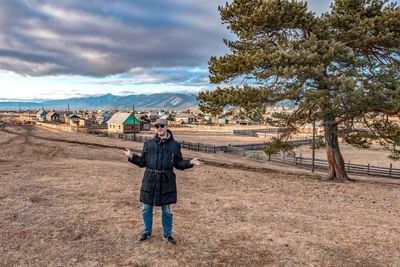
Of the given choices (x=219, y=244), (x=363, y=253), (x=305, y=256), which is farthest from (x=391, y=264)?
(x=219, y=244)

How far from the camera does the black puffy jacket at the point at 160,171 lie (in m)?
4.80

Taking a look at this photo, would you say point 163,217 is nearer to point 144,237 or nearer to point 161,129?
point 144,237

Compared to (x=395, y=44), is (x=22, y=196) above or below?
below

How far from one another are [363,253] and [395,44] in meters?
12.9

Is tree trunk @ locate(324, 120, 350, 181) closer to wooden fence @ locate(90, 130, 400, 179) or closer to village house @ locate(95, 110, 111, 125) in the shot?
wooden fence @ locate(90, 130, 400, 179)

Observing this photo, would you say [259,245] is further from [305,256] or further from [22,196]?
[22,196]

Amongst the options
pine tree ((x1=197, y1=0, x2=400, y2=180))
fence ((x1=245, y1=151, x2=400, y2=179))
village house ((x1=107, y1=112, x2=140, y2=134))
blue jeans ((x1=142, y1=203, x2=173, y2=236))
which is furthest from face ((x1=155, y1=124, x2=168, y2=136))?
village house ((x1=107, y1=112, x2=140, y2=134))

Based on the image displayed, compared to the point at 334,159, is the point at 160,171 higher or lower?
higher

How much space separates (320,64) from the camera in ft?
40.9

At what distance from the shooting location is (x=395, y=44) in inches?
515

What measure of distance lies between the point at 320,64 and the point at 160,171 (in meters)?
11.2

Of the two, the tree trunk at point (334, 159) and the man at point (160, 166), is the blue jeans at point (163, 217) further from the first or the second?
the tree trunk at point (334, 159)

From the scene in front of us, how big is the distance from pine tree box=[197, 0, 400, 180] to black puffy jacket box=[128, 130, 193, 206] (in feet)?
29.2

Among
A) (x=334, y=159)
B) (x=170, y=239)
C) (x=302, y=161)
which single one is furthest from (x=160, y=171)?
(x=302, y=161)
